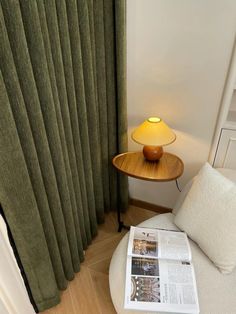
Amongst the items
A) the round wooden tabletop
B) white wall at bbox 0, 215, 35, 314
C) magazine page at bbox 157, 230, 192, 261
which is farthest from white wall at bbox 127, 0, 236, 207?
white wall at bbox 0, 215, 35, 314

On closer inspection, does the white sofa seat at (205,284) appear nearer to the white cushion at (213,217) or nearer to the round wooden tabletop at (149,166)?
the white cushion at (213,217)

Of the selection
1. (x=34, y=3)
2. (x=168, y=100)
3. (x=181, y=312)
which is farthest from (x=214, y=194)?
(x=34, y=3)

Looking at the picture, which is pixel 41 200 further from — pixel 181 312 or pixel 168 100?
pixel 168 100

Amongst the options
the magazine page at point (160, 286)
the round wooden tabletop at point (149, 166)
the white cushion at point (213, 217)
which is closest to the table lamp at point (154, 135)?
the round wooden tabletop at point (149, 166)

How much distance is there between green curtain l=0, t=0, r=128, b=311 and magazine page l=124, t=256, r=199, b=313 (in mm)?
450

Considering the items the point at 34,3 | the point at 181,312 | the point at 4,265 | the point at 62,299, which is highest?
the point at 34,3

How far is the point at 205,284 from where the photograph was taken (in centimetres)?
111

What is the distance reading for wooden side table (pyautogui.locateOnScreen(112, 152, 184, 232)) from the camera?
154cm

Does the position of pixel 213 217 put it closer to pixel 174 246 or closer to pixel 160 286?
pixel 174 246

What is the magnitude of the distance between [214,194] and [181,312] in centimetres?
56

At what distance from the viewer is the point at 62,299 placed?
1.51 meters

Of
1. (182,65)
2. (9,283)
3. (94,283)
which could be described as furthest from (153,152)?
(9,283)

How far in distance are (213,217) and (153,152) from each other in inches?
23.9

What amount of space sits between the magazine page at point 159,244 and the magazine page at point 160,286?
29 millimetres
